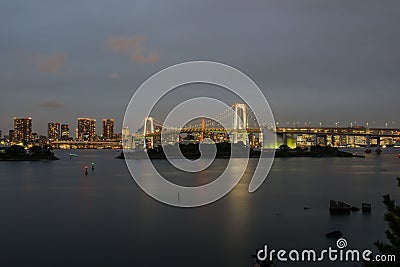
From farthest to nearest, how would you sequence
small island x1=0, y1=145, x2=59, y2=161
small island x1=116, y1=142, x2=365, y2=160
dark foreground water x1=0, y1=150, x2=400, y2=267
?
small island x1=116, y1=142, x2=365, y2=160
small island x1=0, y1=145, x2=59, y2=161
dark foreground water x1=0, y1=150, x2=400, y2=267

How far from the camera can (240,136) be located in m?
32.7

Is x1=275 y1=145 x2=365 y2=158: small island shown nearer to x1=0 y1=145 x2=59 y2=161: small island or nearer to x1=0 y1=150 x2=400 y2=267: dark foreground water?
x1=0 y1=145 x2=59 y2=161: small island

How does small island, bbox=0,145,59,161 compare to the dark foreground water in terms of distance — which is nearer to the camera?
the dark foreground water

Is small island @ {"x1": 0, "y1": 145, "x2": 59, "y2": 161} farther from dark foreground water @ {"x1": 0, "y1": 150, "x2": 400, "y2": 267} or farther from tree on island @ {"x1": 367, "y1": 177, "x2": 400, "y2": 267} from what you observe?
tree on island @ {"x1": 367, "y1": 177, "x2": 400, "y2": 267}

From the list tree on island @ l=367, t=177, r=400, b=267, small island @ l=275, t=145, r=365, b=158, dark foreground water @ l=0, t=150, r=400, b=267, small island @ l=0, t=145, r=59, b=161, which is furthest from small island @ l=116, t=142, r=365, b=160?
tree on island @ l=367, t=177, r=400, b=267

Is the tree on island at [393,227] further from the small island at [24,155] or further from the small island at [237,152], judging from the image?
the small island at [24,155]

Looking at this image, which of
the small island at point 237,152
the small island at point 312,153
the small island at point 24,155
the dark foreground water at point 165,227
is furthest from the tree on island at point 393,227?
the small island at point 312,153

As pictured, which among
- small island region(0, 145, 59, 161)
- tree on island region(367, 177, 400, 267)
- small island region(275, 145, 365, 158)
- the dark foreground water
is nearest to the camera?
tree on island region(367, 177, 400, 267)

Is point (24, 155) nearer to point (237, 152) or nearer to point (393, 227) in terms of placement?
point (237, 152)

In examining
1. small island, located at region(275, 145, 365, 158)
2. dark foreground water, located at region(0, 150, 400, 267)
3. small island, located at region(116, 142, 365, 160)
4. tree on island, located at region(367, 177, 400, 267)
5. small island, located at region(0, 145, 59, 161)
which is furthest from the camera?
small island, located at region(275, 145, 365, 158)

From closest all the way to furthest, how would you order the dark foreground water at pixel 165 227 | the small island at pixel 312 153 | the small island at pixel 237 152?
the dark foreground water at pixel 165 227, the small island at pixel 237 152, the small island at pixel 312 153

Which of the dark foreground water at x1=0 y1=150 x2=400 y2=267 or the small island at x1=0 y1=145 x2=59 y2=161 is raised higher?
the small island at x1=0 y1=145 x2=59 y2=161

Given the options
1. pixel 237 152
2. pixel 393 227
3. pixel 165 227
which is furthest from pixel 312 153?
pixel 393 227

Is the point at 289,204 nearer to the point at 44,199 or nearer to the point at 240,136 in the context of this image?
the point at 44,199
